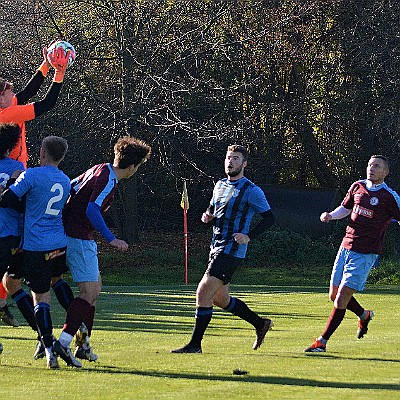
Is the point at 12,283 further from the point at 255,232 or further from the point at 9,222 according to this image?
the point at 255,232

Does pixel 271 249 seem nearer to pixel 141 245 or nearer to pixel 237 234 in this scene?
pixel 141 245

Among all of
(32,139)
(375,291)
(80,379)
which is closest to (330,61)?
(32,139)

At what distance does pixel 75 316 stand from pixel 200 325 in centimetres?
159

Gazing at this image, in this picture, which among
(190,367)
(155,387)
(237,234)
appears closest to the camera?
(155,387)

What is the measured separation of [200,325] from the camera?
1020cm

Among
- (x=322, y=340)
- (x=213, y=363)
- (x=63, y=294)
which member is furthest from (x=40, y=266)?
(x=322, y=340)

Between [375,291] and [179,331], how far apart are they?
958 cm

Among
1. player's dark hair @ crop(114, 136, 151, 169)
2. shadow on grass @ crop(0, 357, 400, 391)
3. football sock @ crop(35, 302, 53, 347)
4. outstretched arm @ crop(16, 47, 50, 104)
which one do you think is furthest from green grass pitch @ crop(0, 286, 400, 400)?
outstretched arm @ crop(16, 47, 50, 104)

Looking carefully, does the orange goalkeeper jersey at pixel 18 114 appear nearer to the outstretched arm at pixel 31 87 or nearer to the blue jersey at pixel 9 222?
the outstretched arm at pixel 31 87

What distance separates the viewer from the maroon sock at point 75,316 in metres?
8.97

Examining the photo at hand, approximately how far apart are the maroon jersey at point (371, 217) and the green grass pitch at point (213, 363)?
1.01 meters

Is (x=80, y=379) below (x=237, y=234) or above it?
below

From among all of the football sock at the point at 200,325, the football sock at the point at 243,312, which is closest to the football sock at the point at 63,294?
the football sock at the point at 200,325

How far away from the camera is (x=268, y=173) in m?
32.1
